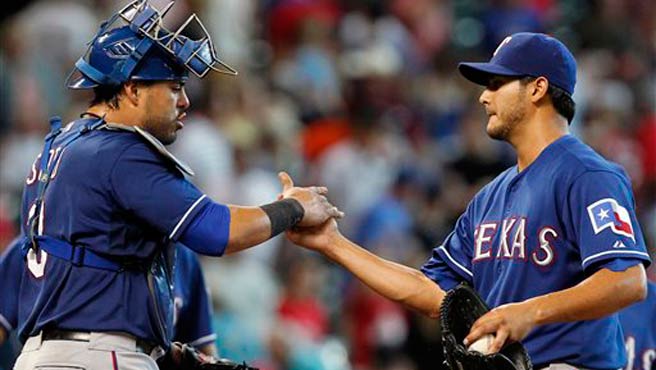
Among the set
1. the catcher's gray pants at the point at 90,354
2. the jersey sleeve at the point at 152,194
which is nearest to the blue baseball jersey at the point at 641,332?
the jersey sleeve at the point at 152,194

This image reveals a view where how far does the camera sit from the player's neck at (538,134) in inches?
236

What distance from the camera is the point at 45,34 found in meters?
11.2

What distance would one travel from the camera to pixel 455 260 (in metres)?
6.29

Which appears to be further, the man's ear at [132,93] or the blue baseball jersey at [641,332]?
the blue baseball jersey at [641,332]

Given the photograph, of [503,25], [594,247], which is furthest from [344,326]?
[594,247]

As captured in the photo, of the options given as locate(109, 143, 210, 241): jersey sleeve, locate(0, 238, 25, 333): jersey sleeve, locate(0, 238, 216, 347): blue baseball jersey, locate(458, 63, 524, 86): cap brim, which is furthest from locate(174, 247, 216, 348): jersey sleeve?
locate(458, 63, 524, 86): cap brim

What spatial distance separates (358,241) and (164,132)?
580cm

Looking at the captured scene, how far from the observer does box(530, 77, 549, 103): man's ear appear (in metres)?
5.95

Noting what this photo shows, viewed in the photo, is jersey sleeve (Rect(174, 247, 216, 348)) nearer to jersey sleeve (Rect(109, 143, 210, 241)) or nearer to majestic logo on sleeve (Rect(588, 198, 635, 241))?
jersey sleeve (Rect(109, 143, 210, 241))

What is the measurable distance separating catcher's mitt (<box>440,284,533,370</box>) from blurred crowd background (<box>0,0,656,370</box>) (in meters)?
4.11

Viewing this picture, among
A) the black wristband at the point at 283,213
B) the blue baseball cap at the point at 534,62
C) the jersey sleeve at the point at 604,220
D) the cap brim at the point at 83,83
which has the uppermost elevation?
the blue baseball cap at the point at 534,62

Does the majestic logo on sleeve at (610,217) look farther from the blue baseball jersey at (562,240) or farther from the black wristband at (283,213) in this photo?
the black wristband at (283,213)

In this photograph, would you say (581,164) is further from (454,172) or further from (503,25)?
(503,25)

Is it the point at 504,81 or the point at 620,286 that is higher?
the point at 504,81
